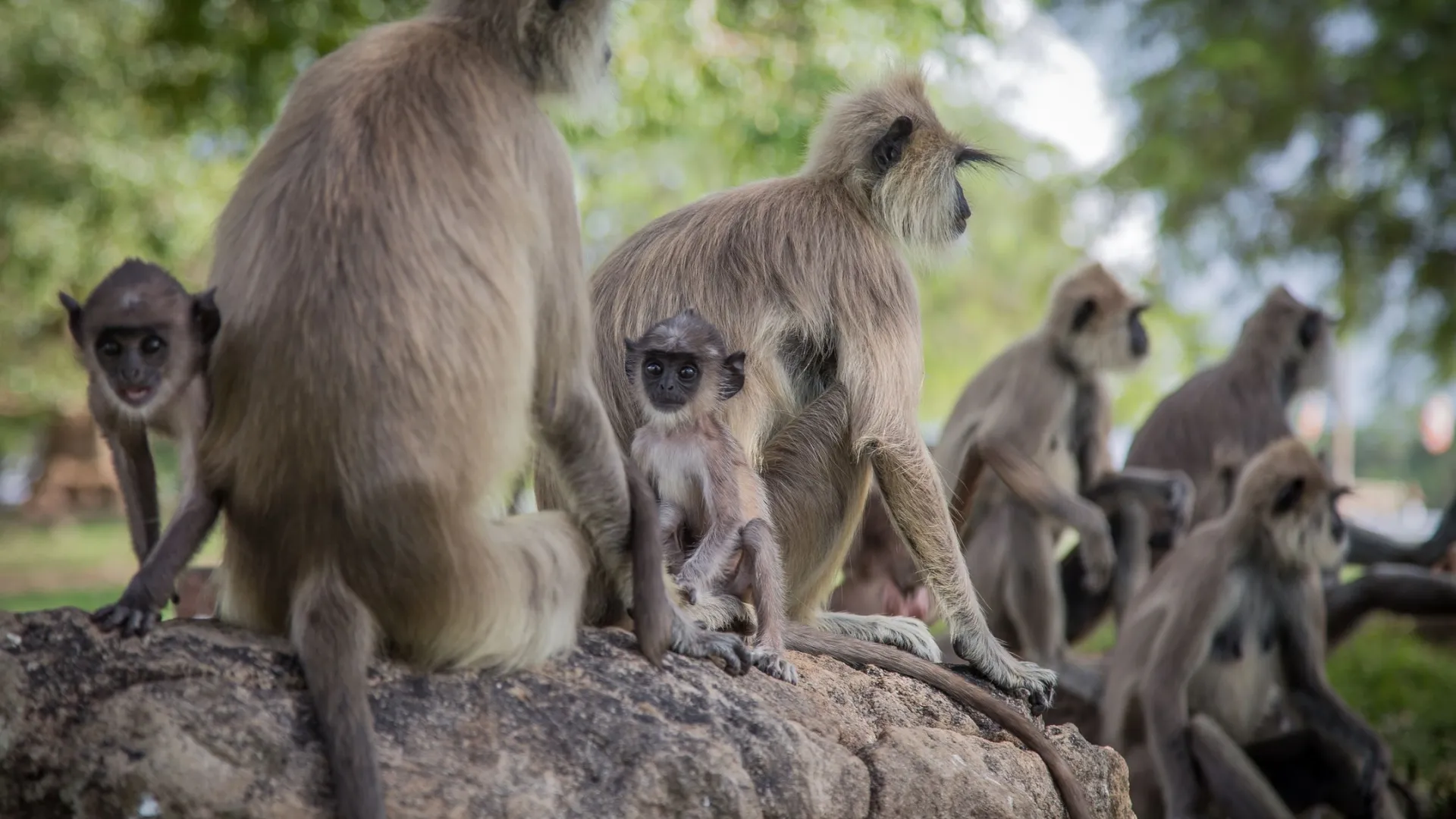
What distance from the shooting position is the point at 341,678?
2.71 m

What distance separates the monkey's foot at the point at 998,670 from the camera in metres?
4.28

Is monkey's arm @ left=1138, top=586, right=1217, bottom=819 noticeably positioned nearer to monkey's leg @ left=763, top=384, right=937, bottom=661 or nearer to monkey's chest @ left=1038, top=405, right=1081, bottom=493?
monkey's chest @ left=1038, top=405, right=1081, bottom=493

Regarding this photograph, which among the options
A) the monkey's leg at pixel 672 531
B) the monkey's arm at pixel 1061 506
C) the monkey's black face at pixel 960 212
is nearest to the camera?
the monkey's leg at pixel 672 531

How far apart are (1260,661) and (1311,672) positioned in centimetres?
23

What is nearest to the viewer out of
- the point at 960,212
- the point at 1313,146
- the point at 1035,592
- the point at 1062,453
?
the point at 960,212

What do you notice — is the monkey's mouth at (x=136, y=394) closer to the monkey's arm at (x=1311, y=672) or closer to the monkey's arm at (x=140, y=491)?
the monkey's arm at (x=140, y=491)

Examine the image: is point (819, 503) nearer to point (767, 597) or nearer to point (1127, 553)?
point (767, 597)

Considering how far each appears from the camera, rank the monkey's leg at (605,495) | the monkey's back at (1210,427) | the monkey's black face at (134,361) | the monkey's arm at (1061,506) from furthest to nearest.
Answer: the monkey's back at (1210,427), the monkey's arm at (1061,506), the monkey's leg at (605,495), the monkey's black face at (134,361)

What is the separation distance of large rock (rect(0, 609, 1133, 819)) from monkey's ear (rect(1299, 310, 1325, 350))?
23.2ft

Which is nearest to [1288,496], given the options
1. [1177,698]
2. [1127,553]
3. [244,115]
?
[1177,698]

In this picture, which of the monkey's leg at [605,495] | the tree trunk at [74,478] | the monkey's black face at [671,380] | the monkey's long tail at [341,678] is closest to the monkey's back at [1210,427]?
the monkey's black face at [671,380]

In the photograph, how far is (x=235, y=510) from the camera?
2863 mm

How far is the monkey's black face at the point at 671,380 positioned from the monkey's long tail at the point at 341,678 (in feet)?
4.24

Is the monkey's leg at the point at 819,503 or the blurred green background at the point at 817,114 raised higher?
the blurred green background at the point at 817,114
